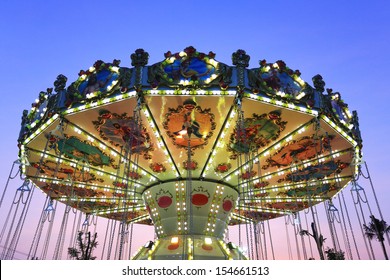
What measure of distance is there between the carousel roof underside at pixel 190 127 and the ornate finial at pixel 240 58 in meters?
0.02

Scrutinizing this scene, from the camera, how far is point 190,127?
8.48 metres

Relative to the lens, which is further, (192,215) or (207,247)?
(192,215)

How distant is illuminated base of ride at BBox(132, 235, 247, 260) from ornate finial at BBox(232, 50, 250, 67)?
Answer: 5.33m

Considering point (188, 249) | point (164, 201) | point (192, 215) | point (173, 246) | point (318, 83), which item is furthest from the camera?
point (164, 201)

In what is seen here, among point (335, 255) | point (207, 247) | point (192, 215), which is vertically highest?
point (192, 215)

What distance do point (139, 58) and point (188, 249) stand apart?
569 cm

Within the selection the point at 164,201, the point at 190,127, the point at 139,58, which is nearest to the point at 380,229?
the point at 164,201

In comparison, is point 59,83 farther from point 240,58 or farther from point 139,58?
point 240,58

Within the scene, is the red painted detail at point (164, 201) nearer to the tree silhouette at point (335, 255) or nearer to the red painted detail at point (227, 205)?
the red painted detail at point (227, 205)

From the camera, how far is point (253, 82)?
7.30 m

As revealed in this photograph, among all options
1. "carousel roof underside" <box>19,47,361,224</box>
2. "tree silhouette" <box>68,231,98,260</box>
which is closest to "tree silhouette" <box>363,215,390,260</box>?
"carousel roof underside" <box>19,47,361,224</box>

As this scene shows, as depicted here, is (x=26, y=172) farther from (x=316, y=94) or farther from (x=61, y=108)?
(x=316, y=94)

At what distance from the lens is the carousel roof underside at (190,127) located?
7.27 m
